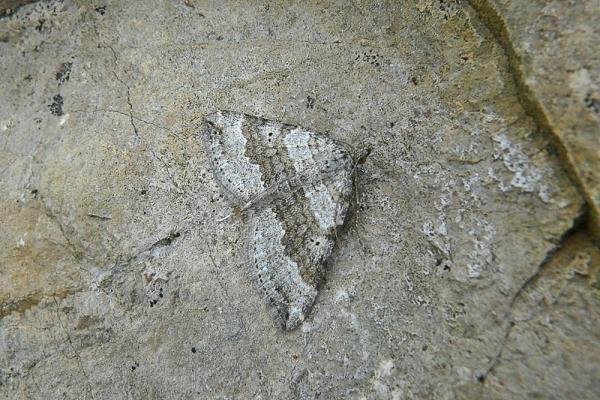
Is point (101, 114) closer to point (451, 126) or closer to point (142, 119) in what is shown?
point (142, 119)

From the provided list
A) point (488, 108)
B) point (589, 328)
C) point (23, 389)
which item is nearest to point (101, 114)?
point (23, 389)

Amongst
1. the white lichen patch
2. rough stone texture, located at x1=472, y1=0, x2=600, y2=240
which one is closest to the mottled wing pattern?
the white lichen patch

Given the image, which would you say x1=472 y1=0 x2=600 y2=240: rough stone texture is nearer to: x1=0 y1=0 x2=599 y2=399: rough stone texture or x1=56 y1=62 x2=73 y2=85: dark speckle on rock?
x1=0 y1=0 x2=599 y2=399: rough stone texture

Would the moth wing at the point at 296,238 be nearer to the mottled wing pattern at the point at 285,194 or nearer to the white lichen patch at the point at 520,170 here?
the mottled wing pattern at the point at 285,194

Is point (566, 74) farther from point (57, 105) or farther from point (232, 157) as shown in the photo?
point (57, 105)

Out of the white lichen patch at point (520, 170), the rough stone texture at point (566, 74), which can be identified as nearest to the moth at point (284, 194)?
the white lichen patch at point (520, 170)
